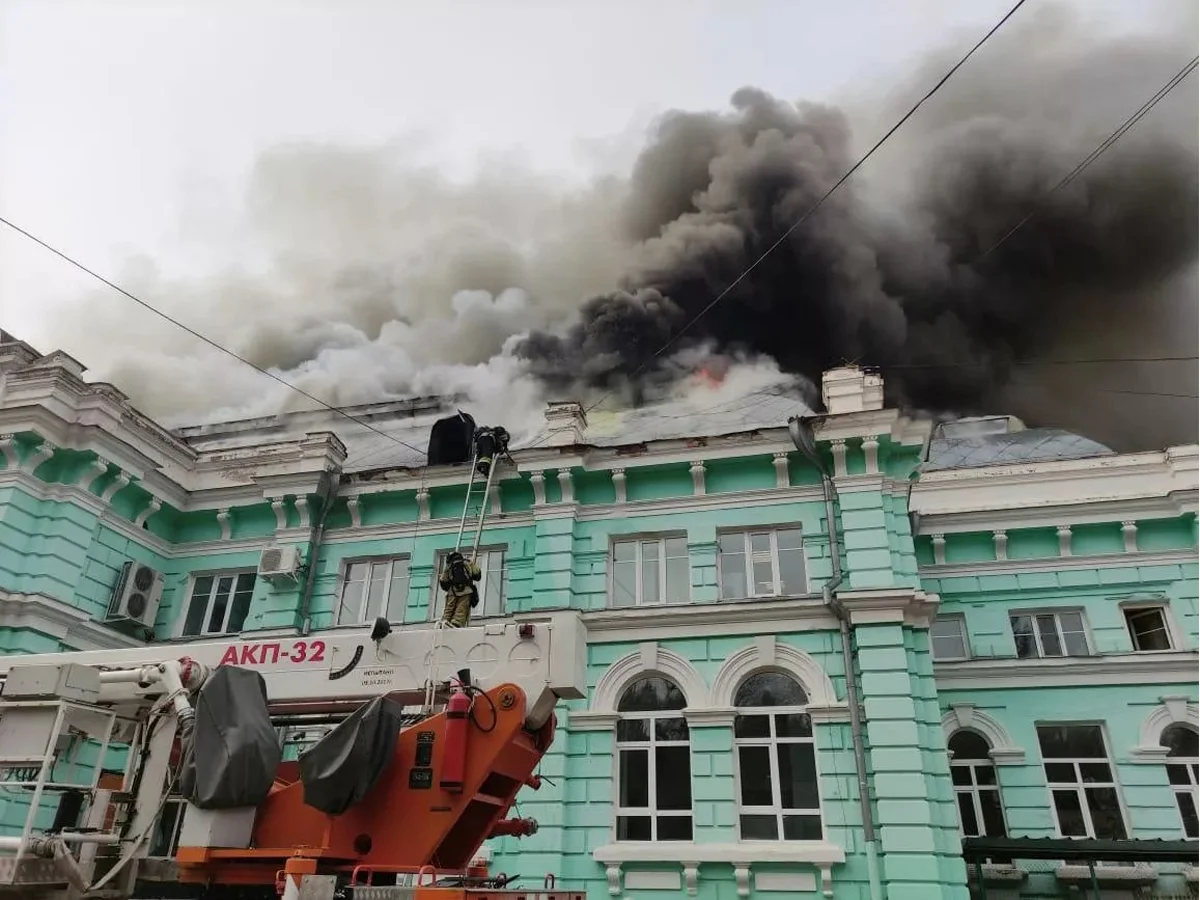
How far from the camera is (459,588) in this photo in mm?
9477

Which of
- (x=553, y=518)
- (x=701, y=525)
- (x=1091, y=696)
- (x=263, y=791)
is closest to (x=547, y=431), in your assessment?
(x=553, y=518)

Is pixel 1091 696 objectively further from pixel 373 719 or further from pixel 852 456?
pixel 373 719

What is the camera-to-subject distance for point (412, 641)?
7852 mm

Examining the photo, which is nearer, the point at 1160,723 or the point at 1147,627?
the point at 1160,723

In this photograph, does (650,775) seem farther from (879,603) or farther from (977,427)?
(977,427)

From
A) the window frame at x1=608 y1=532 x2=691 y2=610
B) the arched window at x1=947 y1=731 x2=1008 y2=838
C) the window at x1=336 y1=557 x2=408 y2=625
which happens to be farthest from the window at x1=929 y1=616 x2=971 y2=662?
the window at x1=336 y1=557 x2=408 y2=625

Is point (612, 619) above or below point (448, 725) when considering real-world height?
above

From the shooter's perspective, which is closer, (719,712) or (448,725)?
(448,725)

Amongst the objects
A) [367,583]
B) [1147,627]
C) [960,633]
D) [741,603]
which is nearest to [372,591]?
[367,583]

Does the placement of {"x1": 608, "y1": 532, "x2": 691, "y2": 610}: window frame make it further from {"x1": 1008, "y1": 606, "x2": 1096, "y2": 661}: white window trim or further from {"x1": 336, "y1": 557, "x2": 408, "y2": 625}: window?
{"x1": 1008, "y1": 606, "x2": 1096, "y2": 661}: white window trim

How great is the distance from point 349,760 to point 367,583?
11049 mm

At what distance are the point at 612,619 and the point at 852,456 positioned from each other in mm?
5445

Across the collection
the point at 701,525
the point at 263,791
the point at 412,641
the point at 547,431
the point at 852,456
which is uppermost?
the point at 547,431

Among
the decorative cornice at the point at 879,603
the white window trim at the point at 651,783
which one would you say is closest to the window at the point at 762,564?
the decorative cornice at the point at 879,603
